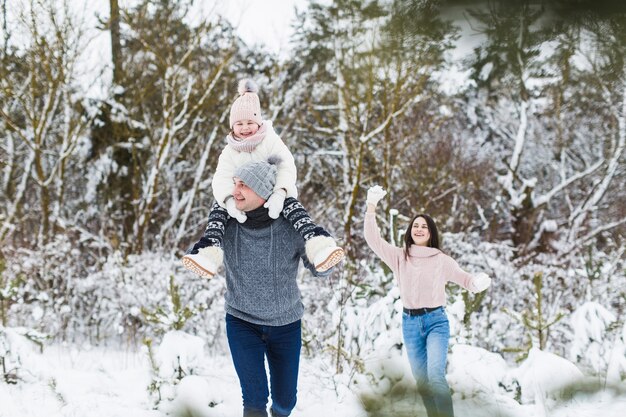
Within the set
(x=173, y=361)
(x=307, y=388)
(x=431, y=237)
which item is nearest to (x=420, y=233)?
(x=431, y=237)

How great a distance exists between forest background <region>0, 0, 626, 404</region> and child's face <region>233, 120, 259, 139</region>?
1268 millimetres

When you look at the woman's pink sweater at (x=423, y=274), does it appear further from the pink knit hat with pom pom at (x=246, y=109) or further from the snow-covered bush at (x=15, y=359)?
the snow-covered bush at (x=15, y=359)

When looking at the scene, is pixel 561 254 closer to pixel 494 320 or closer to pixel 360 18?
pixel 494 320

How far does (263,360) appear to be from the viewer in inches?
80.8

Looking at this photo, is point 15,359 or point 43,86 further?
point 43,86

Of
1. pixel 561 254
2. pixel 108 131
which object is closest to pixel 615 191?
pixel 561 254

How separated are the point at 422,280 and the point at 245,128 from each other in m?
1.34

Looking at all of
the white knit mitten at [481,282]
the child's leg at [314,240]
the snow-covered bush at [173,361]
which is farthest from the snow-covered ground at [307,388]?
the child's leg at [314,240]

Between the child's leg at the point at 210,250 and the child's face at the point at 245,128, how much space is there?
30 centimetres

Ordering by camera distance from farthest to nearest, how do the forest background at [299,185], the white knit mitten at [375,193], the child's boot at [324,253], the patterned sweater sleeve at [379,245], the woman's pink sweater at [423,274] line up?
the forest background at [299,185], the patterned sweater sleeve at [379,245], the woman's pink sweater at [423,274], the white knit mitten at [375,193], the child's boot at [324,253]

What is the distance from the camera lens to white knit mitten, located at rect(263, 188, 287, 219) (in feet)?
6.28

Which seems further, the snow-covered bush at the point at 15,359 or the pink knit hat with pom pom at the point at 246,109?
the snow-covered bush at the point at 15,359

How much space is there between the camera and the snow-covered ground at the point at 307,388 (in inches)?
22.6

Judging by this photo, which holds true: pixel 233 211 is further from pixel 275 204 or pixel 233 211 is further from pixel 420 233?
pixel 420 233
